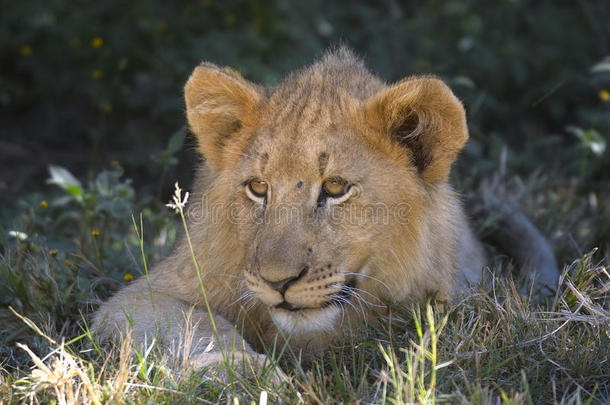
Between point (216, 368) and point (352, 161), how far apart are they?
0.97 meters

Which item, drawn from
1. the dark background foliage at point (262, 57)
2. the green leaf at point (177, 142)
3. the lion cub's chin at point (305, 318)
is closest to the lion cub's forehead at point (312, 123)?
the lion cub's chin at point (305, 318)

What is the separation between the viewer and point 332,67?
368 centimetres

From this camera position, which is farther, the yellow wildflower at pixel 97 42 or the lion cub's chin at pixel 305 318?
the yellow wildflower at pixel 97 42

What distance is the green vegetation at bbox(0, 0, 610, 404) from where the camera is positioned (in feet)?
9.34

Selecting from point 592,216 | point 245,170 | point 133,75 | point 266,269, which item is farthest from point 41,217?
point 592,216

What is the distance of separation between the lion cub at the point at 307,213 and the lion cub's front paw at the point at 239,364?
1cm

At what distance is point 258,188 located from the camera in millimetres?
3316

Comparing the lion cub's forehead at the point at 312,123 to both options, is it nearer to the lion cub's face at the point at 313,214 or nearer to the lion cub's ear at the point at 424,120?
the lion cub's face at the point at 313,214

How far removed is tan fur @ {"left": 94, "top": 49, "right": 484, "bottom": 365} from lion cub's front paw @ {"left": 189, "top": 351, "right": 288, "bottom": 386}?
17 millimetres

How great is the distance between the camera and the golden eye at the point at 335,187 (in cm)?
318

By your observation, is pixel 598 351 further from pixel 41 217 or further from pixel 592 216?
pixel 41 217

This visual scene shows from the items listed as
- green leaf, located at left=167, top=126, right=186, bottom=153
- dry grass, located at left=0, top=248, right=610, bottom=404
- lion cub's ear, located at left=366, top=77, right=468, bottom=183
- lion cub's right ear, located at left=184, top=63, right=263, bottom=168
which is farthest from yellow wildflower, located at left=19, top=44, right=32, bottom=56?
lion cub's ear, located at left=366, top=77, right=468, bottom=183

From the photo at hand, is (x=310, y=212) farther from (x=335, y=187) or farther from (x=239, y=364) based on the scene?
(x=239, y=364)

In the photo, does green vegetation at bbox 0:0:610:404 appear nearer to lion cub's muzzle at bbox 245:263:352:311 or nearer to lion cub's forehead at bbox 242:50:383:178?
lion cub's muzzle at bbox 245:263:352:311
